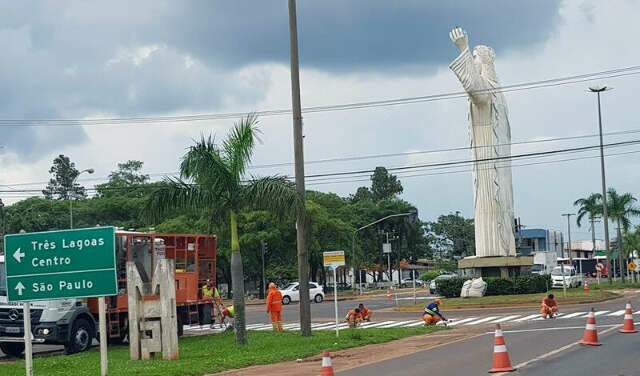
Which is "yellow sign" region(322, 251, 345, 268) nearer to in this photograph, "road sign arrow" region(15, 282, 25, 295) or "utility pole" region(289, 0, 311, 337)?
"utility pole" region(289, 0, 311, 337)

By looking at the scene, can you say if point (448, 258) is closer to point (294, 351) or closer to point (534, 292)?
point (534, 292)

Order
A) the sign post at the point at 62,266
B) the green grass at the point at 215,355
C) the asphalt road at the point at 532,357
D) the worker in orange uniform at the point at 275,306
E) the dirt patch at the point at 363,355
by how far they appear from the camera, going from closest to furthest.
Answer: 1. the sign post at the point at 62,266
2. the asphalt road at the point at 532,357
3. the dirt patch at the point at 363,355
4. the green grass at the point at 215,355
5. the worker in orange uniform at the point at 275,306

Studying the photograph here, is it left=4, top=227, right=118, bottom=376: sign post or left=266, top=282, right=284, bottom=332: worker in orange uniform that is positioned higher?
left=4, top=227, right=118, bottom=376: sign post

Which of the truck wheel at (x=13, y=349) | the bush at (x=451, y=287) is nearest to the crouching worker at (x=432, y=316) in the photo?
the truck wheel at (x=13, y=349)

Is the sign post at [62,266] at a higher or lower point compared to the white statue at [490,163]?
lower

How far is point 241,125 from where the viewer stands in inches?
1002

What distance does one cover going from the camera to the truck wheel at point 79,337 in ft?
87.7

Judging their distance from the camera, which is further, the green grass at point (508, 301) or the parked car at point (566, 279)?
the parked car at point (566, 279)

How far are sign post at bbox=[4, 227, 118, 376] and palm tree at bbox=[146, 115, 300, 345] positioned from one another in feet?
28.4

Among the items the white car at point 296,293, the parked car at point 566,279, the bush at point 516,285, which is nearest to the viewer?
the bush at point 516,285

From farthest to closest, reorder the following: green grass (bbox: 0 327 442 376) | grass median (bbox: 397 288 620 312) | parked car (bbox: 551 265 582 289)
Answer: parked car (bbox: 551 265 582 289), grass median (bbox: 397 288 620 312), green grass (bbox: 0 327 442 376)

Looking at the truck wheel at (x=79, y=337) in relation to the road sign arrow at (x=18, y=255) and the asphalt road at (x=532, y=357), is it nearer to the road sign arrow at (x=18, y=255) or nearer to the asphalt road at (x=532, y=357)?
the asphalt road at (x=532, y=357)

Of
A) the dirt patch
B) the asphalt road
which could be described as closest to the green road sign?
the dirt patch

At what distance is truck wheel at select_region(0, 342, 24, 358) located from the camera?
1066 inches
